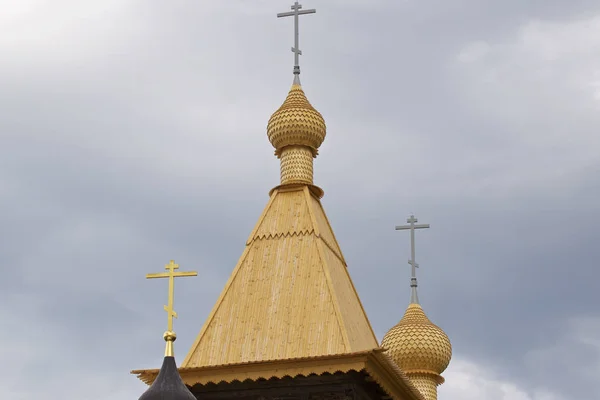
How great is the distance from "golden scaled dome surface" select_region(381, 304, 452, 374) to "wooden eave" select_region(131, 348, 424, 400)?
22.7 feet

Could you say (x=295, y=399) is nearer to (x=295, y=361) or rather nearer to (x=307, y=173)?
(x=295, y=361)

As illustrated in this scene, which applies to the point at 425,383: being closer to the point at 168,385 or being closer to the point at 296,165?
the point at 296,165

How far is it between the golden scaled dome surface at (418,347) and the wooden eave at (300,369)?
6.93 m

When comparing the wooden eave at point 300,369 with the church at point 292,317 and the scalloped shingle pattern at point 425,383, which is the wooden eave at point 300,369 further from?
the scalloped shingle pattern at point 425,383

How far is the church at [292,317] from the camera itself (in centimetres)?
2183

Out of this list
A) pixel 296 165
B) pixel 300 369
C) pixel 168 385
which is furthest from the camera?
pixel 296 165

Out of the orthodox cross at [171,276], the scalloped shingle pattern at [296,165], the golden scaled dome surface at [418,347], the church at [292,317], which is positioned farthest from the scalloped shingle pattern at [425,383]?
the orthodox cross at [171,276]

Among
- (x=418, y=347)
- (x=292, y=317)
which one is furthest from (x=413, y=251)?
(x=292, y=317)

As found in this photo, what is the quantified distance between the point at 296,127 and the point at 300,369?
208 inches

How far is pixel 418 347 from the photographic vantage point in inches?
1166

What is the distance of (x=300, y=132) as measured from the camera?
25.5m

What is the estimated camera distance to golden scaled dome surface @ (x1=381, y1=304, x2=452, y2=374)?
29.6 m

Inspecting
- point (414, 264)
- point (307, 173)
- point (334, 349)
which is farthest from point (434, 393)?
point (334, 349)

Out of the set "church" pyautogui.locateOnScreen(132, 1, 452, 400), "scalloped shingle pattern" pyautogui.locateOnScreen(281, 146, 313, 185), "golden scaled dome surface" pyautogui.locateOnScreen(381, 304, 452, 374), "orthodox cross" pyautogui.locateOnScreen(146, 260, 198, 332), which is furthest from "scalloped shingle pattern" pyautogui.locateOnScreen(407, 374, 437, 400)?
"orthodox cross" pyautogui.locateOnScreen(146, 260, 198, 332)
